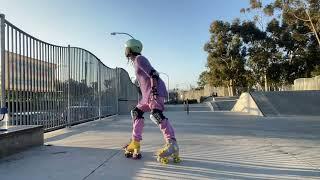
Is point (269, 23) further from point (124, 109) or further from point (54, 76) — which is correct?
point (54, 76)

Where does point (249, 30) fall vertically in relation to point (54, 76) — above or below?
above

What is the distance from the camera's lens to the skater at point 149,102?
718cm

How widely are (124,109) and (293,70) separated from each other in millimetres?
36349

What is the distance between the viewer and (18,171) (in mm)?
6297

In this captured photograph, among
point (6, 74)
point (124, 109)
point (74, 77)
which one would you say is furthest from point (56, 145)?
point (124, 109)

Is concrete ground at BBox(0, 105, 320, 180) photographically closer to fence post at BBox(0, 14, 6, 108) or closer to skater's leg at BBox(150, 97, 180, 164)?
skater's leg at BBox(150, 97, 180, 164)

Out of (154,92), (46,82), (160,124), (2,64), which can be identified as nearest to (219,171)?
(160,124)

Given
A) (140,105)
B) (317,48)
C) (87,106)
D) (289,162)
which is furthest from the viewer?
(317,48)

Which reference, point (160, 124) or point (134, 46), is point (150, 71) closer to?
point (134, 46)

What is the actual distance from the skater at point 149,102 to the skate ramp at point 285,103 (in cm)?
1566

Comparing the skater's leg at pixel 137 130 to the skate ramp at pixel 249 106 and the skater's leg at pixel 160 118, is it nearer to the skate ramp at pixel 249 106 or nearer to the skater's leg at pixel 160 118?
the skater's leg at pixel 160 118

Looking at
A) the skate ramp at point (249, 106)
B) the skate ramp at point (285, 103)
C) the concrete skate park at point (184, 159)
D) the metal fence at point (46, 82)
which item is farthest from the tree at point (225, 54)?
the concrete skate park at point (184, 159)

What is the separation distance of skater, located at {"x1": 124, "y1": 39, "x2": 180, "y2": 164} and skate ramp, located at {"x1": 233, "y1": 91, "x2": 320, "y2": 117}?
15661 millimetres

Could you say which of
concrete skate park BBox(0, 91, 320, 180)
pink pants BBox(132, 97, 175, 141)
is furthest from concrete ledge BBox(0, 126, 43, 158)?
pink pants BBox(132, 97, 175, 141)
